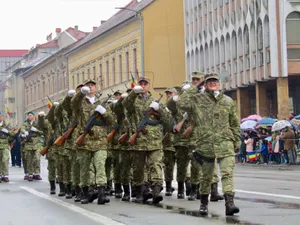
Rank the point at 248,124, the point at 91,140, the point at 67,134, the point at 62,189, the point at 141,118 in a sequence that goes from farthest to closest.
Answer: the point at 248,124 → the point at 62,189 → the point at 67,134 → the point at 141,118 → the point at 91,140

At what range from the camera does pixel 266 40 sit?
143ft

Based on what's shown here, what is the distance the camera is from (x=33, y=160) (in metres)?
24.0

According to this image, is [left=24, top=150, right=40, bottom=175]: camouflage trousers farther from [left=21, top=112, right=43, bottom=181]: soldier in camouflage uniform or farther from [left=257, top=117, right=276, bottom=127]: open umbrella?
[left=257, top=117, right=276, bottom=127]: open umbrella

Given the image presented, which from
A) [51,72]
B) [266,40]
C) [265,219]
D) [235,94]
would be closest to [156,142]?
[265,219]

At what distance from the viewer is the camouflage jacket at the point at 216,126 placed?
11250 millimetres

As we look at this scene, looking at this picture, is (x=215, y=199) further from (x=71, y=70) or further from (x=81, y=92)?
(x=71, y=70)

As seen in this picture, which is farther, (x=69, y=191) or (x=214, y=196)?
(x=69, y=191)

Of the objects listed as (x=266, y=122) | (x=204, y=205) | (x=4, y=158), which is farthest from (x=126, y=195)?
(x=266, y=122)

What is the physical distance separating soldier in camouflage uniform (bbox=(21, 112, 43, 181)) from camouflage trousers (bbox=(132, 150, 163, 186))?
9.70m

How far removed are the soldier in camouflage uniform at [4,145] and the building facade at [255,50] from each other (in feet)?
70.5

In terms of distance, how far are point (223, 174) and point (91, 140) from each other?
355cm

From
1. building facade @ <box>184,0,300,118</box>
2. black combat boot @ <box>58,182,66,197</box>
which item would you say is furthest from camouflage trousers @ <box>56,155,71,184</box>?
building facade @ <box>184,0,300,118</box>

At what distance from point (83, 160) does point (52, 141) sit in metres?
3.26

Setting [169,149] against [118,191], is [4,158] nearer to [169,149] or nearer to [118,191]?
[118,191]
